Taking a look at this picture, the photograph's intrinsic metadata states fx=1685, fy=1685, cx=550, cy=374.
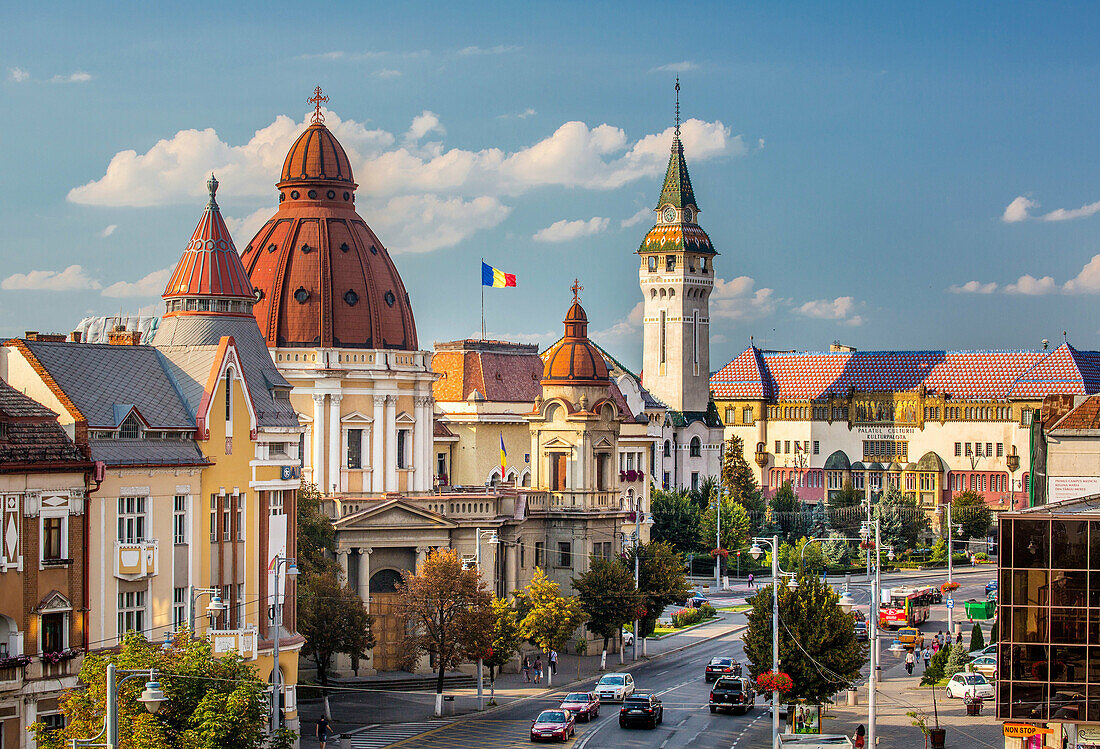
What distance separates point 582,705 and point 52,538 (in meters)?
25.8

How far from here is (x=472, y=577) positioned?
76438 millimetres

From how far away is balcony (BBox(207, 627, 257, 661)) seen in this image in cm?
5628

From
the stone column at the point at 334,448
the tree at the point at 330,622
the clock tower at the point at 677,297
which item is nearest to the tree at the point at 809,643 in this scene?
the tree at the point at 330,622

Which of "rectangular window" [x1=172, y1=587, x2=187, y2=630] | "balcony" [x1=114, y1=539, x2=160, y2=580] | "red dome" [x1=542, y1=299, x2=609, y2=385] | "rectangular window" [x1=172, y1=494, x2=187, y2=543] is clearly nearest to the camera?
"balcony" [x1=114, y1=539, x2=160, y2=580]

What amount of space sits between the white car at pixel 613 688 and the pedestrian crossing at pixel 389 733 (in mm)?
8118

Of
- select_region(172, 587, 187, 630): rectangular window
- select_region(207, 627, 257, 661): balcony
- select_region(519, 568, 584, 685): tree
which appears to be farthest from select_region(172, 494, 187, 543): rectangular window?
select_region(519, 568, 584, 685): tree

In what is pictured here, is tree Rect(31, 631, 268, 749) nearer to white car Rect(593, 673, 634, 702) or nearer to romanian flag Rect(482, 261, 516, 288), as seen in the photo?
white car Rect(593, 673, 634, 702)

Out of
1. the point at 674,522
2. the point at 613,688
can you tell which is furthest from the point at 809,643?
the point at 674,522

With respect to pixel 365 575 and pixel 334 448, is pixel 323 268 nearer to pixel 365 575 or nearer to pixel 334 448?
pixel 334 448

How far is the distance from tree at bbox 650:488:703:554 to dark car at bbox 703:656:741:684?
1976 inches

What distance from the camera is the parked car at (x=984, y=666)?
7719 cm

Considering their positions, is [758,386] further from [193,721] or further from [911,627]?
[193,721]

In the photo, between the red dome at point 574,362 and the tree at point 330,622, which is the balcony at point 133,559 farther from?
the red dome at point 574,362

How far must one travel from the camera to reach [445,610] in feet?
248
